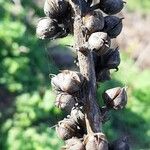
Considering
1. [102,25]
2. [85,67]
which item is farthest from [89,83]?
[102,25]

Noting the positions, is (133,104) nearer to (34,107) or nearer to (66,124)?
(34,107)

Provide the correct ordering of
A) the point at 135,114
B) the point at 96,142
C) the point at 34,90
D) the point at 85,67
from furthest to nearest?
the point at 135,114, the point at 34,90, the point at 85,67, the point at 96,142

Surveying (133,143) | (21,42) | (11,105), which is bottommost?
(133,143)

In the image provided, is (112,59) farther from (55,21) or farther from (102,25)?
(55,21)

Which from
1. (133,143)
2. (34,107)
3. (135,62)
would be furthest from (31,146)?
(135,62)

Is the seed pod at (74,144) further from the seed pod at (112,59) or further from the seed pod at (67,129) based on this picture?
the seed pod at (112,59)

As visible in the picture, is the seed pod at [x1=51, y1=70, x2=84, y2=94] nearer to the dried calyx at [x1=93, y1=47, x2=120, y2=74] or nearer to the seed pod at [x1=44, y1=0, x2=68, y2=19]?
the dried calyx at [x1=93, y1=47, x2=120, y2=74]
